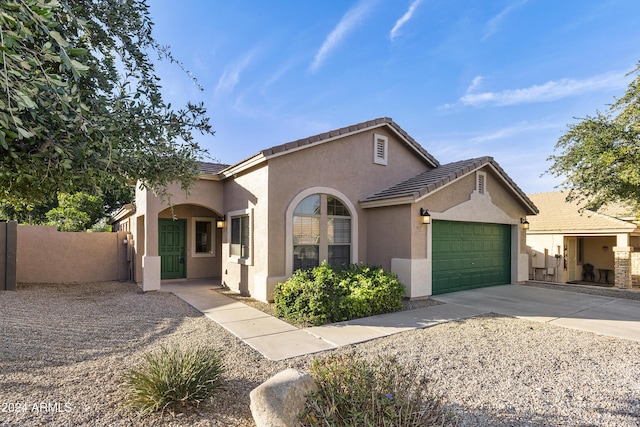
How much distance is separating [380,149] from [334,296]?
231 inches

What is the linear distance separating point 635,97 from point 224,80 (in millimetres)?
11840

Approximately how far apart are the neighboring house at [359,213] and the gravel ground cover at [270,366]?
271 centimetres

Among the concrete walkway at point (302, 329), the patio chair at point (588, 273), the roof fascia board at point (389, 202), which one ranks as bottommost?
the patio chair at point (588, 273)

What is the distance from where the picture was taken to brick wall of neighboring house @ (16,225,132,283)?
12805mm

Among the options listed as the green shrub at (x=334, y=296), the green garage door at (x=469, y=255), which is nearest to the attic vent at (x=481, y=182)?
the green garage door at (x=469, y=255)

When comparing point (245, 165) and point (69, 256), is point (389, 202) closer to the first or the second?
point (245, 165)

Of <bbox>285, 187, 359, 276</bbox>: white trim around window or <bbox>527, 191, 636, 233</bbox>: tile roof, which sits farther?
<bbox>527, 191, 636, 233</bbox>: tile roof

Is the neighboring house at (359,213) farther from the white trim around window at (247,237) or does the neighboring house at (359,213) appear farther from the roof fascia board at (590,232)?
the roof fascia board at (590,232)

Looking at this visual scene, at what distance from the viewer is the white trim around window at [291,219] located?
9.62m

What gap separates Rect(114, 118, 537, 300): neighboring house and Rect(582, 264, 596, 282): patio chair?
9794 millimetres

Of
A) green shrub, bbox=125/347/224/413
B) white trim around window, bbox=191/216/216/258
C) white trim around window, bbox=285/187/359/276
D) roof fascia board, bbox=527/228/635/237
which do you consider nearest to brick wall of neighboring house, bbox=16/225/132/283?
white trim around window, bbox=191/216/216/258

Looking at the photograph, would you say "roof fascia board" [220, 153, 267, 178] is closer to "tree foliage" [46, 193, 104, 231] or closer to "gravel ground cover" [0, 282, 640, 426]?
"gravel ground cover" [0, 282, 640, 426]

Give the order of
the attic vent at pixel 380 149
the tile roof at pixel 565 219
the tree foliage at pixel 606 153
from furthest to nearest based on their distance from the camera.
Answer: the tile roof at pixel 565 219
the attic vent at pixel 380 149
the tree foliage at pixel 606 153

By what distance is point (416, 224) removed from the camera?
999cm
